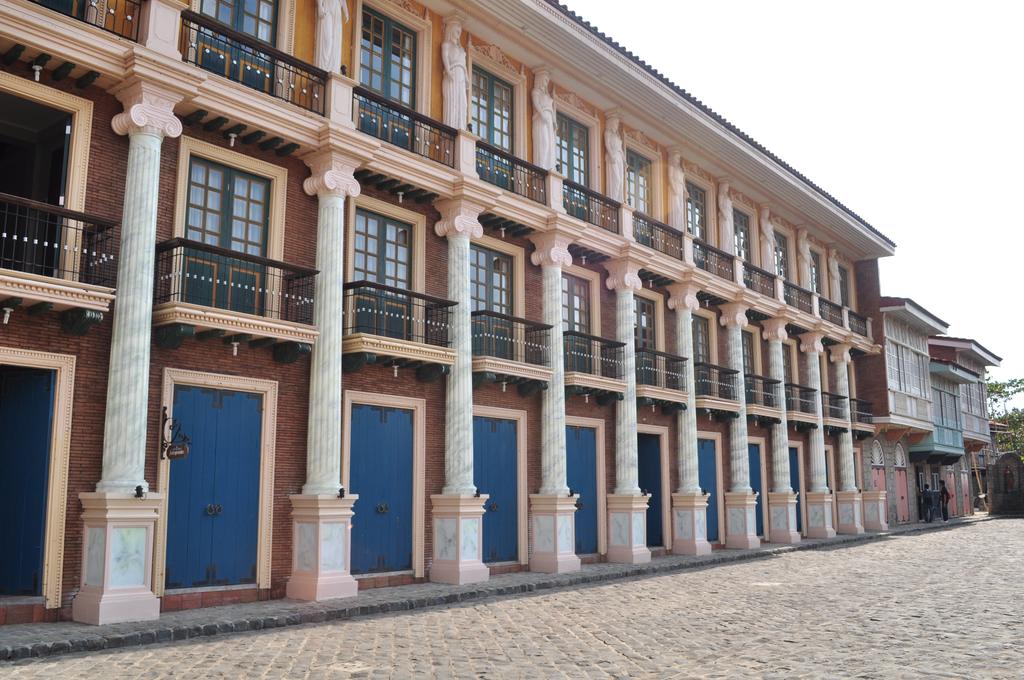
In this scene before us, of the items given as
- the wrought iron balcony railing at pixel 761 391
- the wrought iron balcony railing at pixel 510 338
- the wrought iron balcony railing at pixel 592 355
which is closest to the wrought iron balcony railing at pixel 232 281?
the wrought iron balcony railing at pixel 510 338

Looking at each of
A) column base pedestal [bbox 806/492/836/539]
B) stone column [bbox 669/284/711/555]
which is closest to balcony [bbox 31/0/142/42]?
stone column [bbox 669/284/711/555]

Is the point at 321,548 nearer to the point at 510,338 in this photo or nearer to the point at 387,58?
the point at 510,338

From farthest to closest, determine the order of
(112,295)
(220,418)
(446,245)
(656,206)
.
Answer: (656,206)
(446,245)
(220,418)
(112,295)

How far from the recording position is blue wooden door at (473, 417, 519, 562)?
57.2ft

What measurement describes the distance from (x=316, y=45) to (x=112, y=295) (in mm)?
5966

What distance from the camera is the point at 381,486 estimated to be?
1548 cm

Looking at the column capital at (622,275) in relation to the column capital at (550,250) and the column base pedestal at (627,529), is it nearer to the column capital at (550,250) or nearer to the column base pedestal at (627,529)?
the column capital at (550,250)

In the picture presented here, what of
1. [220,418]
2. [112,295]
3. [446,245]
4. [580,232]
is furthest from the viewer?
[580,232]

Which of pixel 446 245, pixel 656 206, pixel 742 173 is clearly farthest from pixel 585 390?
pixel 742 173

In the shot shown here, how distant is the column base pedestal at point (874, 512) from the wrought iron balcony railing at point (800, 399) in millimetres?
5246

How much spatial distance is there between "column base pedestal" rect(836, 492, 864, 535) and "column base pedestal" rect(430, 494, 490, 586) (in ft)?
60.5

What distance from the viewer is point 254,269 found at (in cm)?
1371

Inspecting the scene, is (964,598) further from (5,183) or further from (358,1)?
(5,183)

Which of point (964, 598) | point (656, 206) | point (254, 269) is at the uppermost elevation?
point (656, 206)
